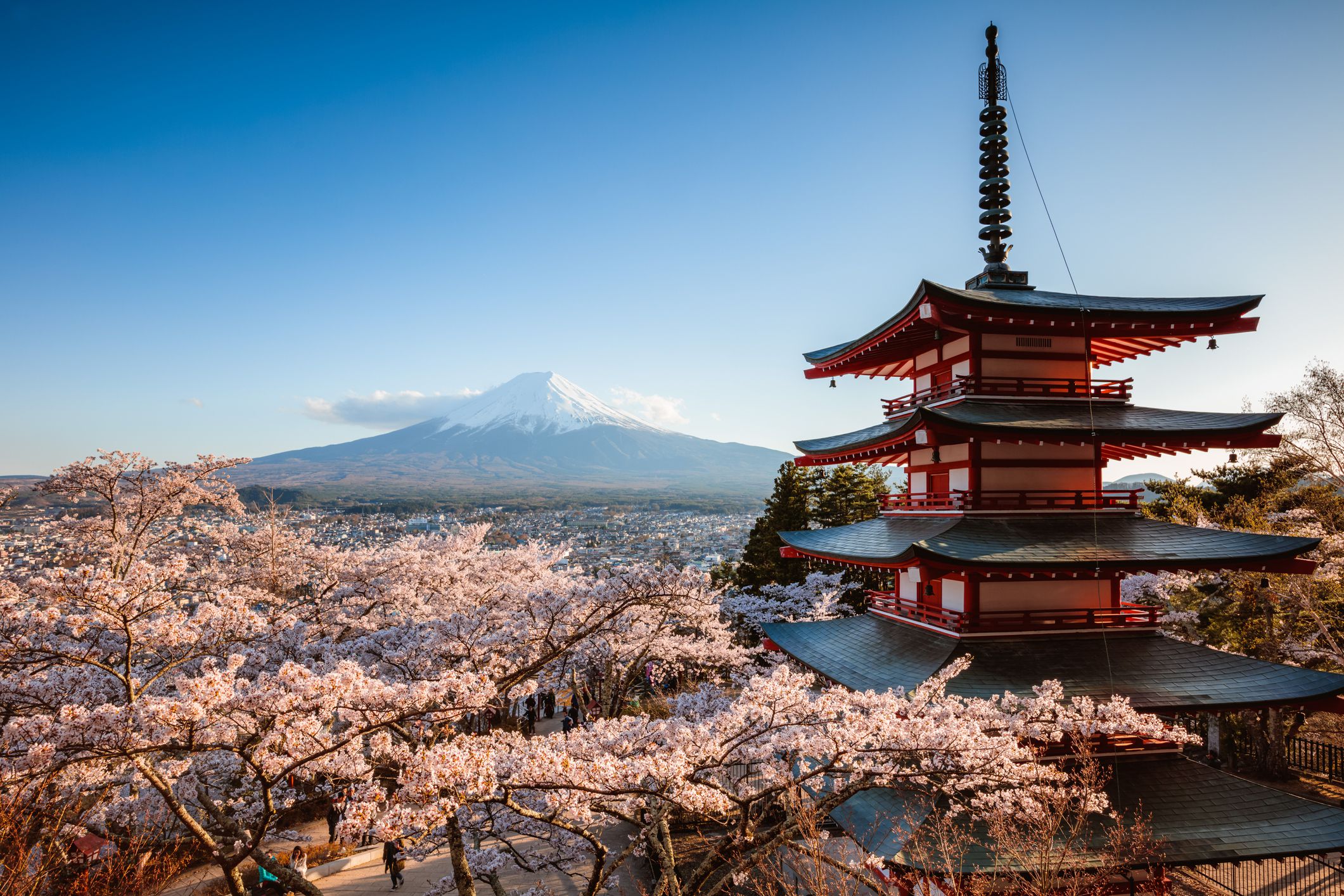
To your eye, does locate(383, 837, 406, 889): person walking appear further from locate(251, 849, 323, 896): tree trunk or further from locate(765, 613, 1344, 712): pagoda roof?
locate(765, 613, 1344, 712): pagoda roof

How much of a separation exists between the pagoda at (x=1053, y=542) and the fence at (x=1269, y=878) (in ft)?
6.88

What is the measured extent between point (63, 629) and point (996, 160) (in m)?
14.7

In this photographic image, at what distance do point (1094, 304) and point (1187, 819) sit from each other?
6.63m

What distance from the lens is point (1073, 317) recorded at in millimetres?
8719

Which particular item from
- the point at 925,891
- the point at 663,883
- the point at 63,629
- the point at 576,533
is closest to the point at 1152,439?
the point at 925,891

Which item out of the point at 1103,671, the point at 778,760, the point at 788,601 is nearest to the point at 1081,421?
the point at 1103,671

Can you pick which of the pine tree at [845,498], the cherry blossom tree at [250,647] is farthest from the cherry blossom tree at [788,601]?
the pine tree at [845,498]

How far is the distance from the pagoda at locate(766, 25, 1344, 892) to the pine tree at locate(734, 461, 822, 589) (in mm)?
12842

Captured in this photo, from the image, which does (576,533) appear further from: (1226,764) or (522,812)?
(522,812)

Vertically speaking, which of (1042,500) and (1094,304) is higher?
(1094,304)

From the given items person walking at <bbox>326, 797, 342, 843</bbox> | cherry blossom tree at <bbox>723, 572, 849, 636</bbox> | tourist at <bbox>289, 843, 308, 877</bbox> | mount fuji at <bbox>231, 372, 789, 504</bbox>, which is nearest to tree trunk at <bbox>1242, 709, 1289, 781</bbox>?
cherry blossom tree at <bbox>723, 572, 849, 636</bbox>

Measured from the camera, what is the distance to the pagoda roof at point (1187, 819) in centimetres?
655

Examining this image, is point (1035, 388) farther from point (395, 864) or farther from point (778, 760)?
point (395, 864)

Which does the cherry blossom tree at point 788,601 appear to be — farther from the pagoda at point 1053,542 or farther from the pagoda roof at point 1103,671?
the pagoda roof at point 1103,671
